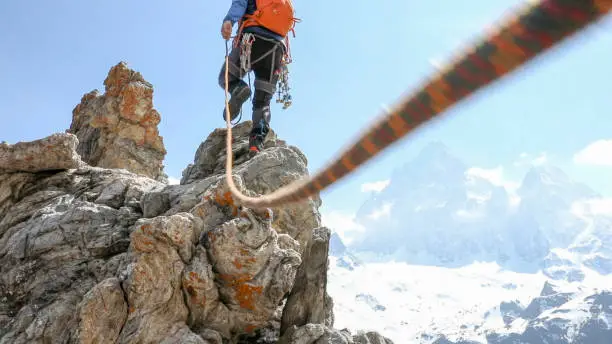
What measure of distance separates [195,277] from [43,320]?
113 inches

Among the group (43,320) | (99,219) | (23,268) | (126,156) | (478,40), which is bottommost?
(478,40)

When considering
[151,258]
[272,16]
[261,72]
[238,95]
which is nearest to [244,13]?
[272,16]

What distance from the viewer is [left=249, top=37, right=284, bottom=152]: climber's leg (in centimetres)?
1012

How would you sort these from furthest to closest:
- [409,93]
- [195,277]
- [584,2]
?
1. [195,277]
2. [409,93]
3. [584,2]

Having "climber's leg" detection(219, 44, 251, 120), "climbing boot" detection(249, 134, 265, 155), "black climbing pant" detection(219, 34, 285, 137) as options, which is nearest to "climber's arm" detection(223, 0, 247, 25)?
"black climbing pant" detection(219, 34, 285, 137)

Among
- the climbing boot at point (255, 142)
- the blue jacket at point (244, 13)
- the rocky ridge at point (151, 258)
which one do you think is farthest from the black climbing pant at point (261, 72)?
the rocky ridge at point (151, 258)

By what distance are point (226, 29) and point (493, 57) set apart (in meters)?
8.40

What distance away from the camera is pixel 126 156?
110 feet

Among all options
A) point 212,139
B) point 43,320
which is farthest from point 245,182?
point 43,320

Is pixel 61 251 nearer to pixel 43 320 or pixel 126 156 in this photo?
pixel 43 320

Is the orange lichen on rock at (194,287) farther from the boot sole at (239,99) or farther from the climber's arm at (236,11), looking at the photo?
the climber's arm at (236,11)

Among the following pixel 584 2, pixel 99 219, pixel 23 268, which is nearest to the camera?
pixel 584 2

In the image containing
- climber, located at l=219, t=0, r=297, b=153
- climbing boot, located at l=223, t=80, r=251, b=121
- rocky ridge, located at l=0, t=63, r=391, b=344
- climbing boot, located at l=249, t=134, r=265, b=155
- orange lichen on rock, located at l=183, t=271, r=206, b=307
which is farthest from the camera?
climbing boot, located at l=249, t=134, r=265, b=155

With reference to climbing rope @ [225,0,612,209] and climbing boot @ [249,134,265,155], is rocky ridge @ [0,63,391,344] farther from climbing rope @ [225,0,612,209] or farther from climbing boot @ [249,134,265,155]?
climbing rope @ [225,0,612,209]
